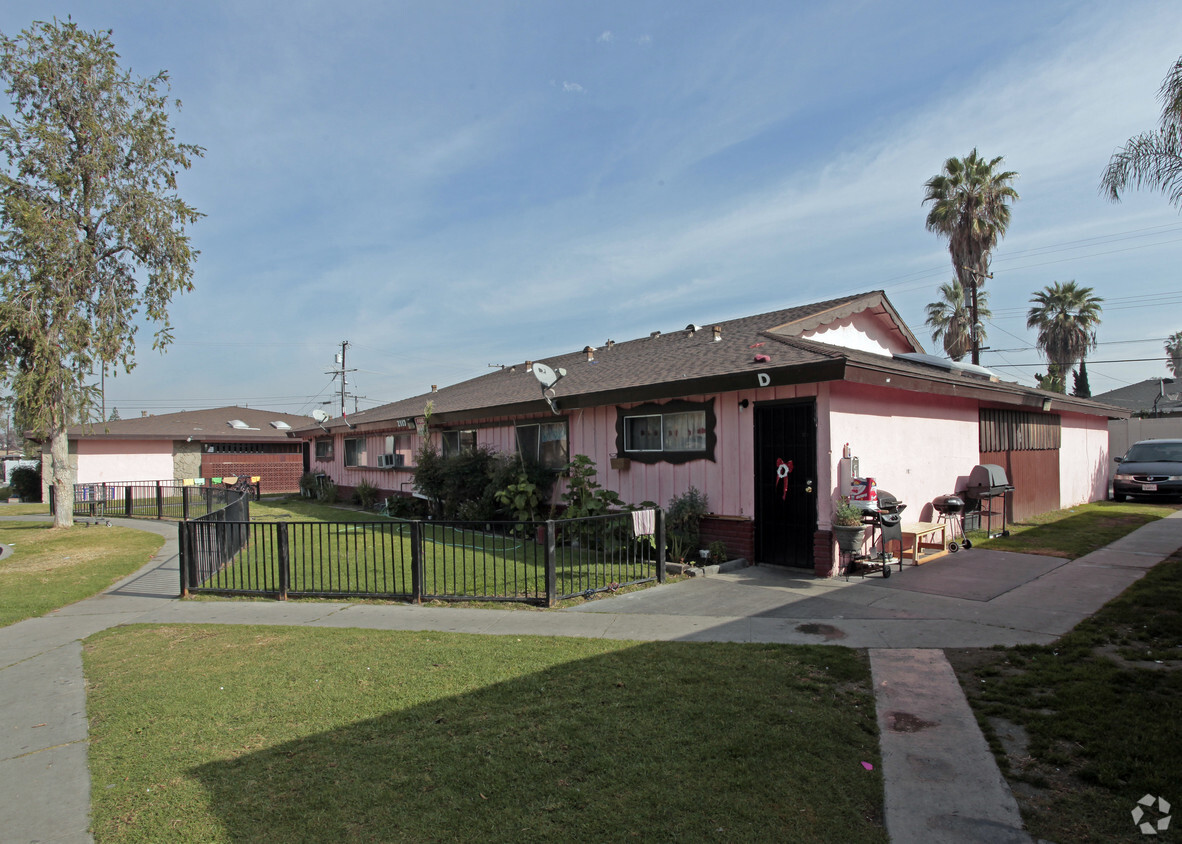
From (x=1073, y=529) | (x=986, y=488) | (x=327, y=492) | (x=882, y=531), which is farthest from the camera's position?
(x=327, y=492)

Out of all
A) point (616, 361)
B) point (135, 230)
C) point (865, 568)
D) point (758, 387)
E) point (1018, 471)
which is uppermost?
point (135, 230)

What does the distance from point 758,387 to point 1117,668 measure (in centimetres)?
519

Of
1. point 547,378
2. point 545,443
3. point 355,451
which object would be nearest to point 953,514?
point 547,378

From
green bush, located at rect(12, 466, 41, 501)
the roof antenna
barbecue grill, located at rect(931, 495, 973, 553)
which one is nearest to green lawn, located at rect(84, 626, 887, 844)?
barbecue grill, located at rect(931, 495, 973, 553)

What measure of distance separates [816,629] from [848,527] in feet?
8.36

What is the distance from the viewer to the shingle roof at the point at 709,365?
9188 millimetres

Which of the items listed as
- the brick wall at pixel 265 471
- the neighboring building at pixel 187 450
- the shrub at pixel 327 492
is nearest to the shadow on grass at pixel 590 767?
the shrub at pixel 327 492

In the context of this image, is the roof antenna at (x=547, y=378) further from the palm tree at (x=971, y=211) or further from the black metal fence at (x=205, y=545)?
the palm tree at (x=971, y=211)

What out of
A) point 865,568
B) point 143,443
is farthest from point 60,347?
point 865,568

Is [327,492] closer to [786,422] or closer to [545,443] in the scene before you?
[545,443]

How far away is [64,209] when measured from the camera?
54.9 ft

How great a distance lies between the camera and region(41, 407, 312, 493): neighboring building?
2903 cm

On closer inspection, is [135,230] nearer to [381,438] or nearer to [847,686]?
[381,438]

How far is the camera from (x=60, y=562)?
12.2 m
